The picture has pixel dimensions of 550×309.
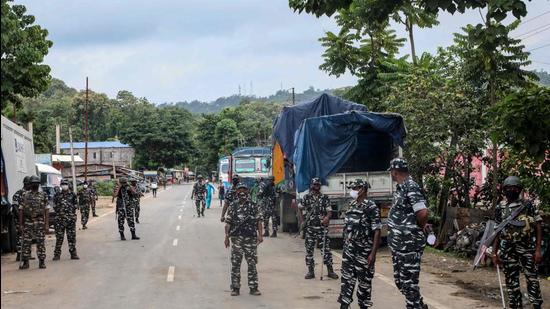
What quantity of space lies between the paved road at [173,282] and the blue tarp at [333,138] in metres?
2.14

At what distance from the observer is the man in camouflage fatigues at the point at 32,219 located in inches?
499

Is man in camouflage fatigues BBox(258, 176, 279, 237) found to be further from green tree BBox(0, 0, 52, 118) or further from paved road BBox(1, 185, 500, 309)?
green tree BBox(0, 0, 52, 118)

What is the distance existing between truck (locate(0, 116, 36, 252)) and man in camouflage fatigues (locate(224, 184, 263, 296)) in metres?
6.55

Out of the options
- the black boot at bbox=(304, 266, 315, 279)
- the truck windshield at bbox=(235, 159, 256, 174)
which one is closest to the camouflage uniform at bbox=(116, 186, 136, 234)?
the black boot at bbox=(304, 266, 315, 279)

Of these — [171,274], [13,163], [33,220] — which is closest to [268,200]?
[13,163]

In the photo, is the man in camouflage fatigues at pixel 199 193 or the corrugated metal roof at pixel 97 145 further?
the corrugated metal roof at pixel 97 145

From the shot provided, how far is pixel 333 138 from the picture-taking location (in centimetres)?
1567

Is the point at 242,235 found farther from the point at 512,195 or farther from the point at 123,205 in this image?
the point at 123,205

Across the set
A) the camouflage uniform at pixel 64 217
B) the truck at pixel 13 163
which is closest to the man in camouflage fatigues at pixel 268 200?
the truck at pixel 13 163

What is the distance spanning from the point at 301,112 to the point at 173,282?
29.9ft

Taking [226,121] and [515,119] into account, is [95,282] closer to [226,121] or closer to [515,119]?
[515,119]

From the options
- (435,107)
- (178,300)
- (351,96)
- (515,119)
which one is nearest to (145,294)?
(178,300)

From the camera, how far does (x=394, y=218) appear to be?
7.07 m

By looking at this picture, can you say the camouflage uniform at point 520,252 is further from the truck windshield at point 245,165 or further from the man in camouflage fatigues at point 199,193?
the truck windshield at point 245,165
